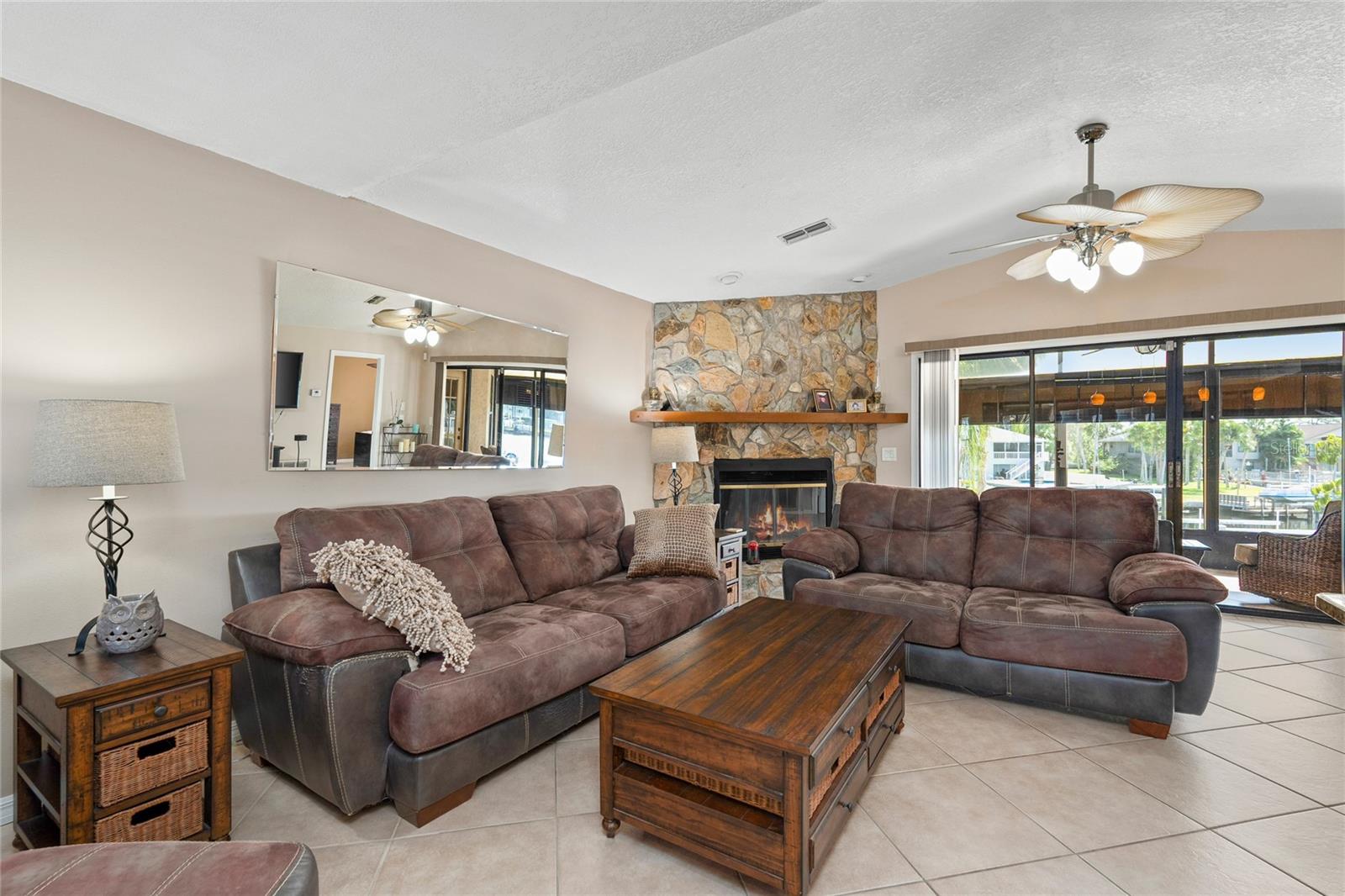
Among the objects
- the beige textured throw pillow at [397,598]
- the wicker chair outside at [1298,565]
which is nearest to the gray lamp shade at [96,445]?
the beige textured throw pillow at [397,598]

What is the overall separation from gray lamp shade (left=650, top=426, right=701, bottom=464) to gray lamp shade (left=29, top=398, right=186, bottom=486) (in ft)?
10.6

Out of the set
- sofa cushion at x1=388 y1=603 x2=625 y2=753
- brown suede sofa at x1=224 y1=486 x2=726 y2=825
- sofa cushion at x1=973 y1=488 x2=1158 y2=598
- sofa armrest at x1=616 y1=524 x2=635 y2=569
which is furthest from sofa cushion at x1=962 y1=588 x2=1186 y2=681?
sofa armrest at x1=616 y1=524 x2=635 y2=569

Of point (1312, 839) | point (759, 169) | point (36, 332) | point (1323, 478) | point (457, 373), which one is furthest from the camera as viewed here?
point (1323, 478)

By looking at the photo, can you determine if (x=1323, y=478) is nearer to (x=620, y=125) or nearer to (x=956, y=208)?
(x=956, y=208)

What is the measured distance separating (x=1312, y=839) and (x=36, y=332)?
4.48 meters

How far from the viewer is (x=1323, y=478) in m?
4.30

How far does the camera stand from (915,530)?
12.2 feet

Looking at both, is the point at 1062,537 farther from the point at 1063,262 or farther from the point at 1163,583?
the point at 1063,262

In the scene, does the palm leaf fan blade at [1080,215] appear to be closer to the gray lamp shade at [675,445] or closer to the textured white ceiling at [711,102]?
the textured white ceiling at [711,102]

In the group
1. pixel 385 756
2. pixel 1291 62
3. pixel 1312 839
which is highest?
pixel 1291 62

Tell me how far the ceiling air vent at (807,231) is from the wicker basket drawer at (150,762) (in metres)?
3.81

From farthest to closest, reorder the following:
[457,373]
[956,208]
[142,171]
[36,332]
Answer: [956,208] → [457,373] → [142,171] → [36,332]

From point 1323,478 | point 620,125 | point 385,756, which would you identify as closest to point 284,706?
point 385,756

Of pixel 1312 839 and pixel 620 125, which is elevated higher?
pixel 620 125
